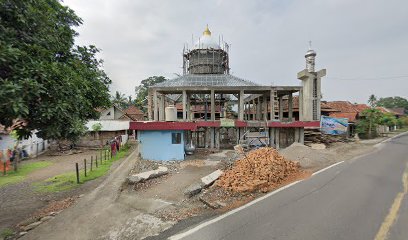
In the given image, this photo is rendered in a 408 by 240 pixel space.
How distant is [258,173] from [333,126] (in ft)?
68.0

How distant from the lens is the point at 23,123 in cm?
754

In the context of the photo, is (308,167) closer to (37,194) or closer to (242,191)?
(242,191)

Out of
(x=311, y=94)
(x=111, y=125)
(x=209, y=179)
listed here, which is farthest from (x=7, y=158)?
(x=311, y=94)

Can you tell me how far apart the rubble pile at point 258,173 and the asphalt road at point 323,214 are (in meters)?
0.86

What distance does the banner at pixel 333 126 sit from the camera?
2655 cm

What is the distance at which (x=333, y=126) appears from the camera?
87.0ft

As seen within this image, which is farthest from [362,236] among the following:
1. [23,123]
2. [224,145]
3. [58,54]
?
[224,145]

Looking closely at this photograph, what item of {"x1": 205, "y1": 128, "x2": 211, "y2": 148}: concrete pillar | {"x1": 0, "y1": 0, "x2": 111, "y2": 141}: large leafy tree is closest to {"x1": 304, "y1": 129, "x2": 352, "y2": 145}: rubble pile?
{"x1": 205, "y1": 128, "x2": 211, "y2": 148}: concrete pillar

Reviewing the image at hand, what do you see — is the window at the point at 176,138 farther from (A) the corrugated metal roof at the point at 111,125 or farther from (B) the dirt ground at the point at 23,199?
(A) the corrugated metal roof at the point at 111,125

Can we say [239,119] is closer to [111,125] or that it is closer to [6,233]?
[6,233]

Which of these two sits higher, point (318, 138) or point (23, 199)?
point (318, 138)

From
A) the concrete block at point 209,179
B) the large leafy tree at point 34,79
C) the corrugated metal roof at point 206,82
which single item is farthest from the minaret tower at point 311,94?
the large leafy tree at point 34,79

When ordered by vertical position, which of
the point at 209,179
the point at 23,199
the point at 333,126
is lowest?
the point at 23,199

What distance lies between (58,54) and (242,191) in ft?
32.3
